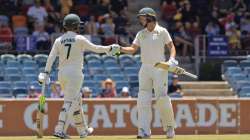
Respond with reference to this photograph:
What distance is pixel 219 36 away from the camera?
93.5ft

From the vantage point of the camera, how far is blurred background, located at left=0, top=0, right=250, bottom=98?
25875 millimetres

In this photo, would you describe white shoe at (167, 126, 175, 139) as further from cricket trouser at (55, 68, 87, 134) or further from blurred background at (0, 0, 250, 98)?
blurred background at (0, 0, 250, 98)

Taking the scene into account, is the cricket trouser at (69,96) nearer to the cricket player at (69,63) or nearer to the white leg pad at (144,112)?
the cricket player at (69,63)

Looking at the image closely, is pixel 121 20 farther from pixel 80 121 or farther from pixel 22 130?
pixel 80 121

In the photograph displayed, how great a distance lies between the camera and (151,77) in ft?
Result: 58.1

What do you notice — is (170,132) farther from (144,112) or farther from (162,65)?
(162,65)

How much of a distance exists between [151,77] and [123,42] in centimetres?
875

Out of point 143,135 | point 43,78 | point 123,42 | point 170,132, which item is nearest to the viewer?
point 43,78

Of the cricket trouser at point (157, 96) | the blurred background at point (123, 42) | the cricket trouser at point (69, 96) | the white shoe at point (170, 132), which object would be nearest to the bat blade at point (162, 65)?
the cricket trouser at point (157, 96)

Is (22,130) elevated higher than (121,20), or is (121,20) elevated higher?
(121,20)

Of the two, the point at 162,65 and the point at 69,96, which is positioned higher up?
the point at 162,65

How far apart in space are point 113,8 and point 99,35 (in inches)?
98.0

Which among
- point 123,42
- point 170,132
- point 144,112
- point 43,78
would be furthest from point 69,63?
point 123,42

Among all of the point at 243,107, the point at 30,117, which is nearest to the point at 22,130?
the point at 30,117
